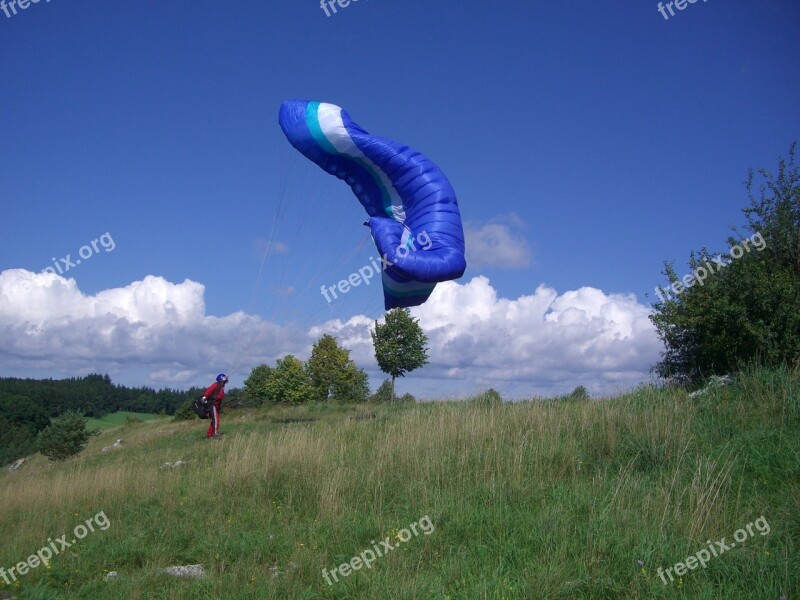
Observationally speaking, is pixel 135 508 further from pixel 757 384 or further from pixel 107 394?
pixel 107 394

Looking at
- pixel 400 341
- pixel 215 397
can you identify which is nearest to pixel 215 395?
pixel 215 397

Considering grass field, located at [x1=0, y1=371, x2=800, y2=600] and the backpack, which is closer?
grass field, located at [x1=0, y1=371, x2=800, y2=600]

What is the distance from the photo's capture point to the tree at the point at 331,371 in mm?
42656

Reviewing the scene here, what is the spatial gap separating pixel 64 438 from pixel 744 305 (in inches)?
952

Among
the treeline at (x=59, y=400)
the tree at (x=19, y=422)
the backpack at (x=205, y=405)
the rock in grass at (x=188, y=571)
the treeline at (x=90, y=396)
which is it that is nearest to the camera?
the rock in grass at (x=188, y=571)

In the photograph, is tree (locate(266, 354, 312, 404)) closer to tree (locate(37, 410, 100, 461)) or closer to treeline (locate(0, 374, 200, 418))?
tree (locate(37, 410, 100, 461))

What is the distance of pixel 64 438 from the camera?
24609 millimetres

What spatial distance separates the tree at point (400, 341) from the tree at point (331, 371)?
35.2 ft

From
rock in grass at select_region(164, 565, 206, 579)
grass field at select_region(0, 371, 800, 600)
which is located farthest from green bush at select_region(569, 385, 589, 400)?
rock in grass at select_region(164, 565, 206, 579)

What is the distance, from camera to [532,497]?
18.6ft

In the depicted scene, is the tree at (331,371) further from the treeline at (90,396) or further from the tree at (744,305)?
the treeline at (90,396)

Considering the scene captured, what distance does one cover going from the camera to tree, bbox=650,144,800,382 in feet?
34.0

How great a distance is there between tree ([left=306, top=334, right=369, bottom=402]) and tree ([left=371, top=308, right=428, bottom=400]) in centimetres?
1073

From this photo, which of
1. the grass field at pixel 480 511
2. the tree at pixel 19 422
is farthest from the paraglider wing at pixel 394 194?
the tree at pixel 19 422
